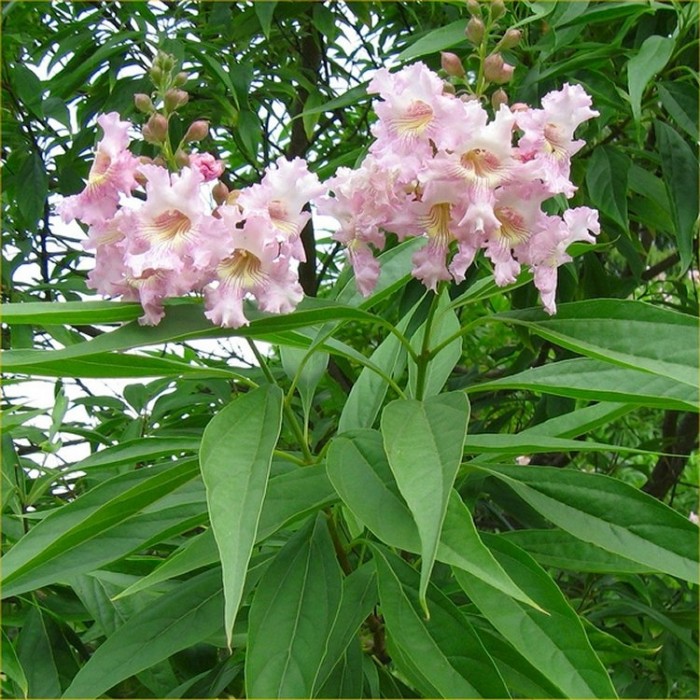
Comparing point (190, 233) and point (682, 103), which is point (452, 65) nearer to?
point (190, 233)

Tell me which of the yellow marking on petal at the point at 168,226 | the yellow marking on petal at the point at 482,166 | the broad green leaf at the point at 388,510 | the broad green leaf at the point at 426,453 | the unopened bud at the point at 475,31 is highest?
the unopened bud at the point at 475,31

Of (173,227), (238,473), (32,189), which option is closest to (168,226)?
(173,227)

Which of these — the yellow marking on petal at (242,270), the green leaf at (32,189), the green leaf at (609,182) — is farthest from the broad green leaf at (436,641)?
the green leaf at (32,189)

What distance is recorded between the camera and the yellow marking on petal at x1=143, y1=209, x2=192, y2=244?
84 cm

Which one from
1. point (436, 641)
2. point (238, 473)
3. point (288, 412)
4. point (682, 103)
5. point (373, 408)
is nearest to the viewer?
point (238, 473)

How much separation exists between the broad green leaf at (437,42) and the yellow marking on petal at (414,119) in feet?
1.30

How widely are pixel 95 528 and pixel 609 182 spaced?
0.89 metres

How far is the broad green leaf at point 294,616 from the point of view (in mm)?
838

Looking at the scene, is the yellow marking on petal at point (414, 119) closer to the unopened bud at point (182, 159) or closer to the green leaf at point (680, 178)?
the unopened bud at point (182, 159)

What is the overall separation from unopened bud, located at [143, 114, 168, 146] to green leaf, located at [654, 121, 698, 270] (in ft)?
2.38

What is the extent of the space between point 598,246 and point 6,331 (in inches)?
56.9

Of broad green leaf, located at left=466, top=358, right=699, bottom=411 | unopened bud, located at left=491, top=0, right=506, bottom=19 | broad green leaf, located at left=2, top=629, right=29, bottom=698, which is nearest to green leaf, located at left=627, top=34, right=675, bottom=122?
unopened bud, located at left=491, top=0, right=506, bottom=19

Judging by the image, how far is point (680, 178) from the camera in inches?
52.7

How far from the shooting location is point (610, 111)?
145 centimetres
